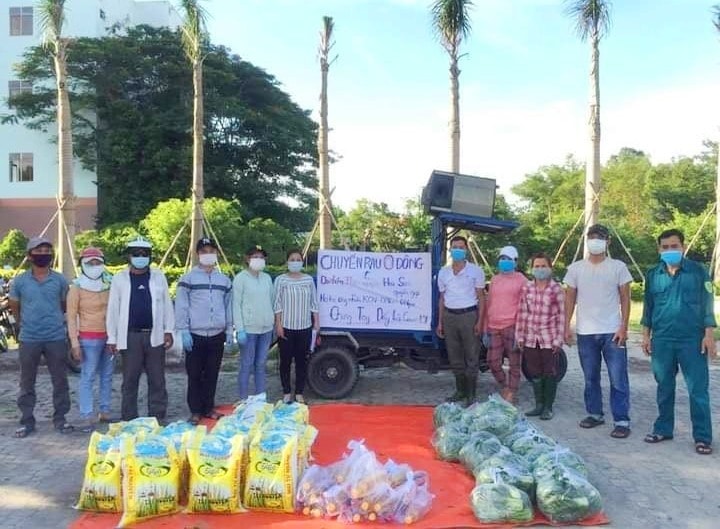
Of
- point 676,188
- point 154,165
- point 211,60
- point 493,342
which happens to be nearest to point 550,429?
point 493,342

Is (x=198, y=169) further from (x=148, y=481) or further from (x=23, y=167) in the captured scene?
(x=23, y=167)

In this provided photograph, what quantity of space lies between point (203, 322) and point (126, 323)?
0.70m

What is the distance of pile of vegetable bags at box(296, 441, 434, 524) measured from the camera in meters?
4.26

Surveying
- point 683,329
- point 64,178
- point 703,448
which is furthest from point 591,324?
point 64,178

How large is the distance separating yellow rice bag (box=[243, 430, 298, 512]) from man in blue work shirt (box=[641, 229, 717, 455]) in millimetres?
3407

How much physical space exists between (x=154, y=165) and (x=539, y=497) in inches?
1079

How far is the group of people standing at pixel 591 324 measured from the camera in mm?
5836

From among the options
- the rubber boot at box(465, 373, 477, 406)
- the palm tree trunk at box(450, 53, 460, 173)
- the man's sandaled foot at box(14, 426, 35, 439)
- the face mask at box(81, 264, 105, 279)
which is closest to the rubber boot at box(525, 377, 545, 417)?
the rubber boot at box(465, 373, 477, 406)

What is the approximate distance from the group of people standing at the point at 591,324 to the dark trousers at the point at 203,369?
2.39 meters

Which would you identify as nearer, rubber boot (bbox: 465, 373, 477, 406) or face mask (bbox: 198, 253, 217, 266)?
face mask (bbox: 198, 253, 217, 266)

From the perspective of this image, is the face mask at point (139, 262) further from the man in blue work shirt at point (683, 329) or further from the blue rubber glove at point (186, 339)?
the man in blue work shirt at point (683, 329)

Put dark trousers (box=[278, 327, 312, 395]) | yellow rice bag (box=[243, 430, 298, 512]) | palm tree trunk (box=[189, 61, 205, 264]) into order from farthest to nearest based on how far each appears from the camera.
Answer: palm tree trunk (box=[189, 61, 205, 264]), dark trousers (box=[278, 327, 312, 395]), yellow rice bag (box=[243, 430, 298, 512])

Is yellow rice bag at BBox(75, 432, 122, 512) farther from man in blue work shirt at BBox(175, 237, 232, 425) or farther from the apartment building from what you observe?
the apartment building

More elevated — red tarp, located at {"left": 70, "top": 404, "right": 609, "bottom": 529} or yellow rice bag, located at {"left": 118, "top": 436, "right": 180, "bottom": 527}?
yellow rice bag, located at {"left": 118, "top": 436, "right": 180, "bottom": 527}
